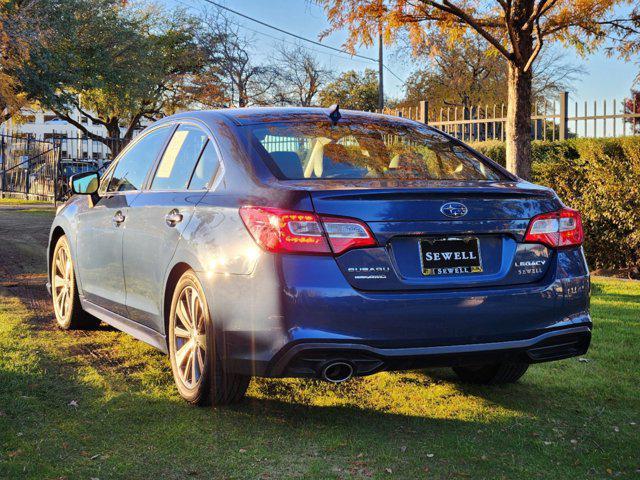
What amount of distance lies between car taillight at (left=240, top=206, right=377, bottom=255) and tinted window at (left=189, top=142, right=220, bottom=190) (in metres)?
0.90

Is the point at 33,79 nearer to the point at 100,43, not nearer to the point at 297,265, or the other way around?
the point at 100,43

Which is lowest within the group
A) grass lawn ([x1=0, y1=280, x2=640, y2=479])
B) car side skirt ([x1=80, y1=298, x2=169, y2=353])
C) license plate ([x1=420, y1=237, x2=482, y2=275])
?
grass lawn ([x1=0, y1=280, x2=640, y2=479])

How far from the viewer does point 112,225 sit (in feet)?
18.3

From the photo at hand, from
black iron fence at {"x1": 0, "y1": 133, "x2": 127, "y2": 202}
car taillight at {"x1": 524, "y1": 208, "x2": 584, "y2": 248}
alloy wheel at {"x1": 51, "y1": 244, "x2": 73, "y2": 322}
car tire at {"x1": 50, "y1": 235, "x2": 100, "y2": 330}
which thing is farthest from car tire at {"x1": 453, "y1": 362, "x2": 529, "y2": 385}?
black iron fence at {"x1": 0, "y1": 133, "x2": 127, "y2": 202}

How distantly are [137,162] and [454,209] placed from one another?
2.70 m

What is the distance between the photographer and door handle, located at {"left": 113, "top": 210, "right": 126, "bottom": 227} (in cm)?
542

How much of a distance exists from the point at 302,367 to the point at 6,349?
2914 mm

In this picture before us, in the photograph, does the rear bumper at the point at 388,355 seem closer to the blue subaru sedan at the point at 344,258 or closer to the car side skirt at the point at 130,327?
the blue subaru sedan at the point at 344,258

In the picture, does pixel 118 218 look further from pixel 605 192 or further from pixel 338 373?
pixel 605 192

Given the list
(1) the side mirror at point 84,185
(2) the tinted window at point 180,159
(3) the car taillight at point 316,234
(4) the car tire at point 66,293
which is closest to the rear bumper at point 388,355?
(3) the car taillight at point 316,234

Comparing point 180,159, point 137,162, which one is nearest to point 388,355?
point 180,159

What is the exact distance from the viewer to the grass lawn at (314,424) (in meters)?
3.59

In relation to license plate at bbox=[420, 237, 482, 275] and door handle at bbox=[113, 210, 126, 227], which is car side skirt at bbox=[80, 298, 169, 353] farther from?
license plate at bbox=[420, 237, 482, 275]

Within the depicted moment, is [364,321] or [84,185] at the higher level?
[84,185]
